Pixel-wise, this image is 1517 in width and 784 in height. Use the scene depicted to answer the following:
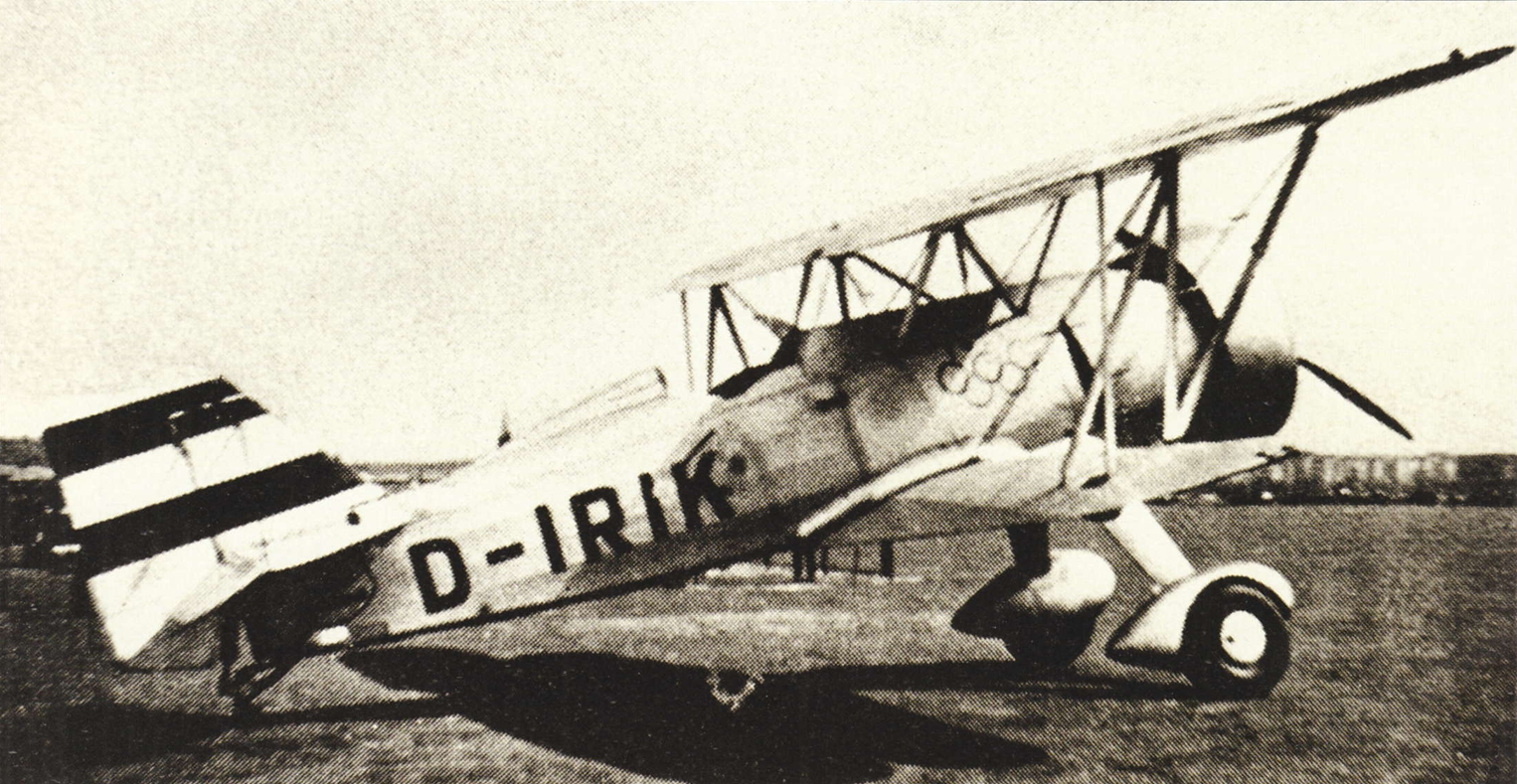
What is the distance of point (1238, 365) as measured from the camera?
541 cm

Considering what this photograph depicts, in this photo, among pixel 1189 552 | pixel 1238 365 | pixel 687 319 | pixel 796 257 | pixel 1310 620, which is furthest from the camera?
pixel 1189 552

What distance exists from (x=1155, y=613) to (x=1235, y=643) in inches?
20.0

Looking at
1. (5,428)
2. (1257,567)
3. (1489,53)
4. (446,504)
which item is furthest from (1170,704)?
(5,428)

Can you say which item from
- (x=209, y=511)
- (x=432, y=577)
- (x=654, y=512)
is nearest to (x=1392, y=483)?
(x=654, y=512)

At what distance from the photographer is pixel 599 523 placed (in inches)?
187

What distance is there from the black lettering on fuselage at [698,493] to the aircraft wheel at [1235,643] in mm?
2490

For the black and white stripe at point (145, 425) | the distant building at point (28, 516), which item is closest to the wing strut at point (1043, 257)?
the black and white stripe at point (145, 425)

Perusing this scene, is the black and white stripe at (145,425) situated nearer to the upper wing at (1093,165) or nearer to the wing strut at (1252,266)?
the upper wing at (1093,165)

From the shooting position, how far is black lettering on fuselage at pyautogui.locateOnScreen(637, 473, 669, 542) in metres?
4.79

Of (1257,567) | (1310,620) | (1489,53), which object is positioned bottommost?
(1310,620)

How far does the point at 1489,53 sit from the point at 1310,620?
5813 mm

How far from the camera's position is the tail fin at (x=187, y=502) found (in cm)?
464

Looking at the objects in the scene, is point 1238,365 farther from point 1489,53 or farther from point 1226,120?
point 1489,53

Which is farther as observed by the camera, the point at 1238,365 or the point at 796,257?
the point at 796,257
